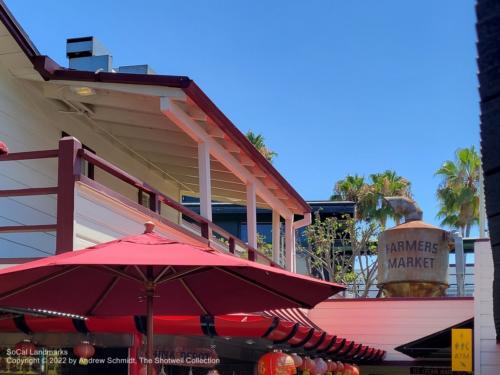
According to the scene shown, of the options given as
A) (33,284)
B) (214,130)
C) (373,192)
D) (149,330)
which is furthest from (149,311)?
(373,192)

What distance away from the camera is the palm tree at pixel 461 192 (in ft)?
133

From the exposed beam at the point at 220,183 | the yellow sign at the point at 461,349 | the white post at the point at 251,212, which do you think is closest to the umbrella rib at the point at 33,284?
the white post at the point at 251,212

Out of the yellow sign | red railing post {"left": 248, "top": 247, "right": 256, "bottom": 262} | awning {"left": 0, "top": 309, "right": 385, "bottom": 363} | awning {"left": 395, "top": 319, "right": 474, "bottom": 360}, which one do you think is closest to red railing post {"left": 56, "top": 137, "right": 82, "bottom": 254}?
awning {"left": 0, "top": 309, "right": 385, "bottom": 363}

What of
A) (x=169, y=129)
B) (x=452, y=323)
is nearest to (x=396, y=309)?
(x=452, y=323)

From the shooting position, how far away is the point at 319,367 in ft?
38.5

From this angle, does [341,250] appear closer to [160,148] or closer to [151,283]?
[160,148]

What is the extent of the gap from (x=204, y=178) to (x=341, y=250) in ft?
79.4

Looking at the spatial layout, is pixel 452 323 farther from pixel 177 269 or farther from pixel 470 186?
pixel 470 186

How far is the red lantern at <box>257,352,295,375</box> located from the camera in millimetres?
9516

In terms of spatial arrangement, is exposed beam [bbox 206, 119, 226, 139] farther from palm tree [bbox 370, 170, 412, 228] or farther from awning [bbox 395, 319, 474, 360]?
palm tree [bbox 370, 170, 412, 228]

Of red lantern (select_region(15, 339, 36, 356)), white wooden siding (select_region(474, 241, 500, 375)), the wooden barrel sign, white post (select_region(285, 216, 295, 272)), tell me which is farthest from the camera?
the wooden barrel sign

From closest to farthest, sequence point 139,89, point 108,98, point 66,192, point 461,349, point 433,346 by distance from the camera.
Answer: point 66,192
point 139,89
point 108,98
point 461,349
point 433,346

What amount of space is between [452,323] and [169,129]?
845 centimetres

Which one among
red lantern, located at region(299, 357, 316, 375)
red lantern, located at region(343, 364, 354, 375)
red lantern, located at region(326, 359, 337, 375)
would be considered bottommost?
red lantern, located at region(343, 364, 354, 375)
